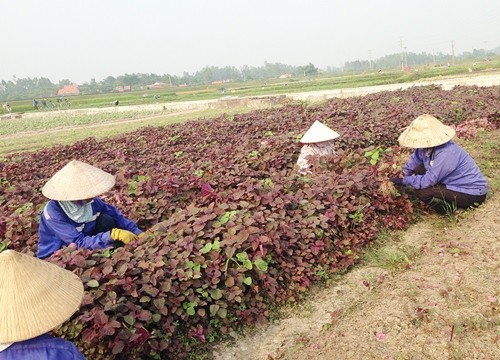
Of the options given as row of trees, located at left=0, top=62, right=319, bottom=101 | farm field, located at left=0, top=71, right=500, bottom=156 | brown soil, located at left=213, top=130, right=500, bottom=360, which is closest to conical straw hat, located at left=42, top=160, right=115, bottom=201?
brown soil, located at left=213, top=130, right=500, bottom=360

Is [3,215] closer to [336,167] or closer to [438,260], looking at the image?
[336,167]

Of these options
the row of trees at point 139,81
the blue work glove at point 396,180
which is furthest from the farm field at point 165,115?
the row of trees at point 139,81

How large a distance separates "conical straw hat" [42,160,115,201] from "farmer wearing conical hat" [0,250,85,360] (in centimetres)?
174

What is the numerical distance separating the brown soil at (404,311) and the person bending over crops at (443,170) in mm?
471

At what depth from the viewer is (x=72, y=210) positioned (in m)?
3.72

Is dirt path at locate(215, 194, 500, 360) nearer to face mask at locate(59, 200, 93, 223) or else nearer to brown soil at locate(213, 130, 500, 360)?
brown soil at locate(213, 130, 500, 360)

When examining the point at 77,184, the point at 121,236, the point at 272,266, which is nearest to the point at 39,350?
the point at 121,236

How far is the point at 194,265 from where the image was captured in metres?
3.16

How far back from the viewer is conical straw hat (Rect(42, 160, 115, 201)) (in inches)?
140

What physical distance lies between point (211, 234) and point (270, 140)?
13.2ft

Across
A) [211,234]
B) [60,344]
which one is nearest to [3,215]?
[211,234]

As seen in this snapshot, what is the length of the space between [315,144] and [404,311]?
3.13 m

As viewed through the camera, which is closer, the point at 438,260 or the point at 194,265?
the point at 194,265

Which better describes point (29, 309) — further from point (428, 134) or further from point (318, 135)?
point (318, 135)
